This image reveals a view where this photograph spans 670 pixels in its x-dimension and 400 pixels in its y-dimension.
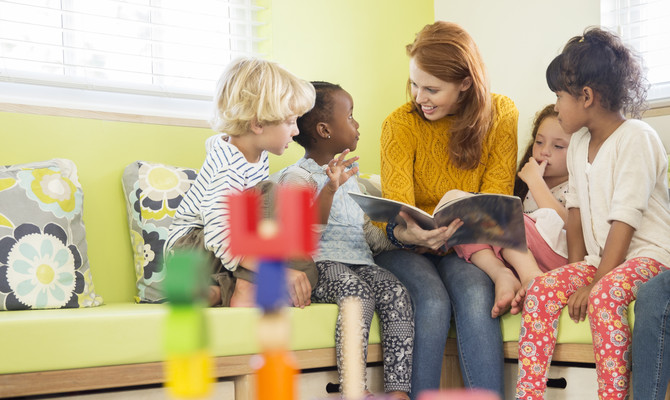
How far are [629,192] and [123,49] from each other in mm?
1553

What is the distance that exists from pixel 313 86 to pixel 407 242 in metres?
0.56

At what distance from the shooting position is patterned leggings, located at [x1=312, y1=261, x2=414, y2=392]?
1.70 m

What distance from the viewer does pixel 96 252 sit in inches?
81.4

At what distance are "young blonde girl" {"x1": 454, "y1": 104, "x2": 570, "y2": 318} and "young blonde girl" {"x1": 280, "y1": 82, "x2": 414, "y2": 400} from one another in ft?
0.76

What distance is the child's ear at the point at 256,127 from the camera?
6.02 feet

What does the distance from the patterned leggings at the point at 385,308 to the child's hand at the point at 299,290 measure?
0.25ft

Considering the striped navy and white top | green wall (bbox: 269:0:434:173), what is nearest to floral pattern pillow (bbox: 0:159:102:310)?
the striped navy and white top

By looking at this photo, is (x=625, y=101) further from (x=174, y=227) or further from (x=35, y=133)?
(x=35, y=133)

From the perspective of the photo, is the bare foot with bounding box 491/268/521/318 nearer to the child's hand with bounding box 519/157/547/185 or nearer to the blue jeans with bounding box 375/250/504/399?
the blue jeans with bounding box 375/250/504/399

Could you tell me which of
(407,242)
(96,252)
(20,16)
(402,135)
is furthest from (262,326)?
(20,16)

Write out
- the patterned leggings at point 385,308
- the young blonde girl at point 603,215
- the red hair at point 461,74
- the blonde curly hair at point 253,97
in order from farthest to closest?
the red hair at point 461,74 → the blonde curly hair at point 253,97 → the patterned leggings at point 385,308 → the young blonde girl at point 603,215

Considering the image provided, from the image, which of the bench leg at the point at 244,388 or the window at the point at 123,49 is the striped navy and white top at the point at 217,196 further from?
the window at the point at 123,49

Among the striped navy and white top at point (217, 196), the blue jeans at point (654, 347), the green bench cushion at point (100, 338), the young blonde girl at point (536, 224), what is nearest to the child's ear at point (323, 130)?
the striped navy and white top at point (217, 196)

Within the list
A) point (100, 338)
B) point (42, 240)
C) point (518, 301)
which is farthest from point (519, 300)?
point (42, 240)
